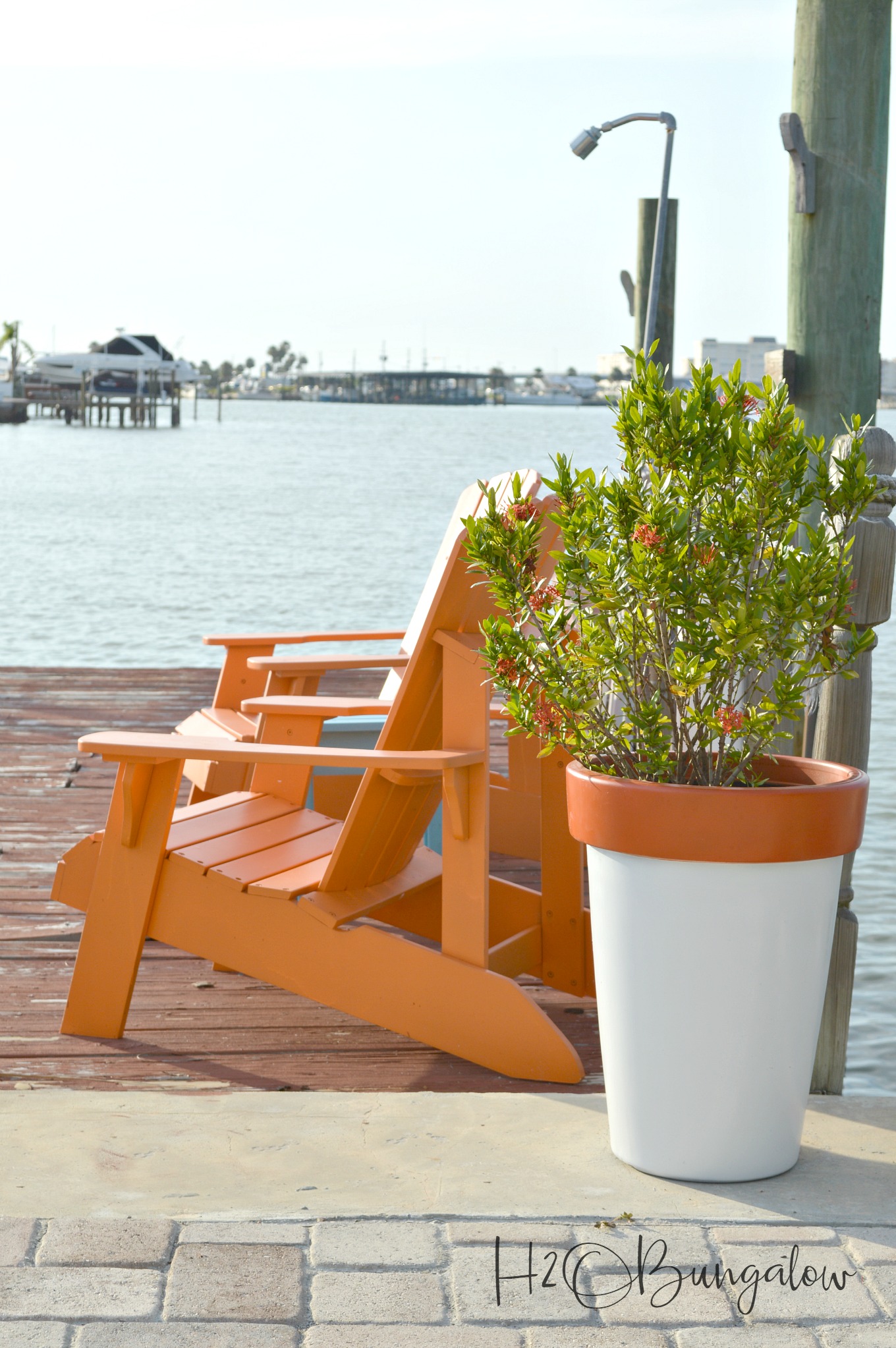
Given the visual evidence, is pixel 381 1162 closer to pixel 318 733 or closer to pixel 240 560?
pixel 318 733

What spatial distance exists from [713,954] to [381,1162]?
0.58 m

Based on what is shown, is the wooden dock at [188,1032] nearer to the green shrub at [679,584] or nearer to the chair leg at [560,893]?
the chair leg at [560,893]

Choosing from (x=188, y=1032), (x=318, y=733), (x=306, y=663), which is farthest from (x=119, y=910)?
(x=306, y=663)

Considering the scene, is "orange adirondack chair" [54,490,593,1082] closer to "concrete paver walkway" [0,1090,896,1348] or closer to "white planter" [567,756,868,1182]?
"concrete paver walkway" [0,1090,896,1348]

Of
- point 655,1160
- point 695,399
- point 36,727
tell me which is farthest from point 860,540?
point 36,727

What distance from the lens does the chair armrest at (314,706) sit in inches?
118

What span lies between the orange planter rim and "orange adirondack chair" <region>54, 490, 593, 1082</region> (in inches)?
23.2

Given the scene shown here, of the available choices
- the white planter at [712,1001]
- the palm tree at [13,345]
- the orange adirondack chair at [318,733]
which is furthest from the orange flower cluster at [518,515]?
the palm tree at [13,345]

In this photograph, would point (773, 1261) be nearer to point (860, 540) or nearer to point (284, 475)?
point (860, 540)

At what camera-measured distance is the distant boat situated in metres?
101

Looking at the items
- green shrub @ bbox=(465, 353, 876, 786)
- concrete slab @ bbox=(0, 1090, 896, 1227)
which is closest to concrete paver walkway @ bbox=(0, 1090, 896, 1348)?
concrete slab @ bbox=(0, 1090, 896, 1227)

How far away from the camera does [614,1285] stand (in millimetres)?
1794

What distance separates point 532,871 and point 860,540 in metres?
2.11

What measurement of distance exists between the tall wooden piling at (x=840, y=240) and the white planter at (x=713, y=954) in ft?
4.92
